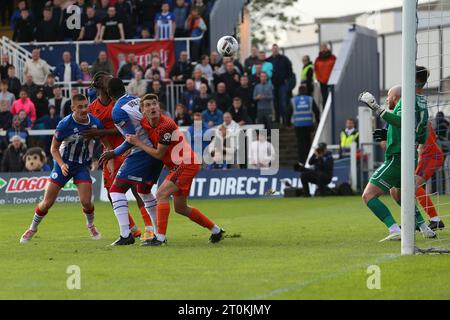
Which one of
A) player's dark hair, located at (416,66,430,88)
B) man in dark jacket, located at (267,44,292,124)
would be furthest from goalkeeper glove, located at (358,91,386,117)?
man in dark jacket, located at (267,44,292,124)

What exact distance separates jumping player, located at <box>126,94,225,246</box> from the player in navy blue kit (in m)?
1.31

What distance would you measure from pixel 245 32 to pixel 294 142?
10.1 m

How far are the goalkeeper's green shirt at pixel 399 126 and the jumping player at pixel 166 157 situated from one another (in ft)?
8.56

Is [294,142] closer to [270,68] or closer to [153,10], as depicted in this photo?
[270,68]

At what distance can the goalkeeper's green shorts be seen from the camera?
1427 cm

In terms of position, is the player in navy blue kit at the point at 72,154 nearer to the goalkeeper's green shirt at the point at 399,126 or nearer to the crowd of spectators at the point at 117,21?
the goalkeeper's green shirt at the point at 399,126

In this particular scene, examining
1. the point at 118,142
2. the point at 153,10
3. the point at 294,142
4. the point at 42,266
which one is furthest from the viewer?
the point at 153,10

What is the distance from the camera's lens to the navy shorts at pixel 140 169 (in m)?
14.0

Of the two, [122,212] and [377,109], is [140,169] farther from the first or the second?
[377,109]

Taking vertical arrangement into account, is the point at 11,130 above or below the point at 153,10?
below

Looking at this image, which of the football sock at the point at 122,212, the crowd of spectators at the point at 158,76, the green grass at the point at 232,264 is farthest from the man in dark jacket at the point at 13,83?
the football sock at the point at 122,212
